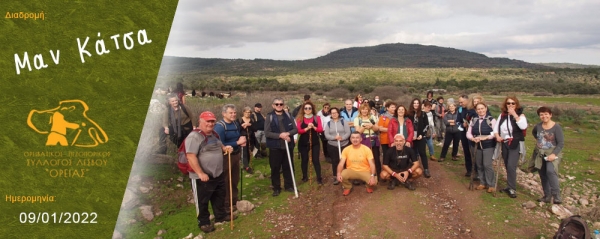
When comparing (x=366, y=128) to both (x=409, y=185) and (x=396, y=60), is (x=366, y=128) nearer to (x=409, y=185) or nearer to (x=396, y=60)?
(x=409, y=185)

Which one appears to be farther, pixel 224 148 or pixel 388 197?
pixel 388 197

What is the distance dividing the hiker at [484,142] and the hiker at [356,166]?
2305mm

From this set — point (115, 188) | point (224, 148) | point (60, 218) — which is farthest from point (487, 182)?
point (60, 218)

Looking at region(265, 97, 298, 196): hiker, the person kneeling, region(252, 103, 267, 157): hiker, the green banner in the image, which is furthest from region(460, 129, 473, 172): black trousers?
the green banner

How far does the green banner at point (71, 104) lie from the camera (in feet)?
14.6

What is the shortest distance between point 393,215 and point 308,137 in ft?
9.37

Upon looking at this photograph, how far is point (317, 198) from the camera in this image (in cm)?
791

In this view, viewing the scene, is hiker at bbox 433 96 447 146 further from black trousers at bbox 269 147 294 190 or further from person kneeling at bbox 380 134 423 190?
black trousers at bbox 269 147 294 190

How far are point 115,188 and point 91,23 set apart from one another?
212cm

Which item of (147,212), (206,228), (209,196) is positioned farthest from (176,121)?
(206,228)

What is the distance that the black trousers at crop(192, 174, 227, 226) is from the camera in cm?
628

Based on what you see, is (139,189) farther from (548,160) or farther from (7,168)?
(548,160)

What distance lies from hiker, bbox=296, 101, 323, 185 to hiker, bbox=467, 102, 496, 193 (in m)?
3.40

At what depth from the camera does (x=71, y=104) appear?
454 centimetres
